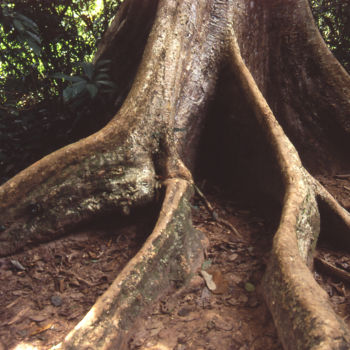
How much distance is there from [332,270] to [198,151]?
66.7 inches

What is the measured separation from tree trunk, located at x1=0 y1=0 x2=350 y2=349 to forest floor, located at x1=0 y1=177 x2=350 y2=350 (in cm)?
14

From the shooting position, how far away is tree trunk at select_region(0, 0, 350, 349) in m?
1.85

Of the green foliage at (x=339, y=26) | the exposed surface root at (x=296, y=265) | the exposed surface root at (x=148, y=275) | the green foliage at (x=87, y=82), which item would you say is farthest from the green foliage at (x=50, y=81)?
the green foliage at (x=339, y=26)

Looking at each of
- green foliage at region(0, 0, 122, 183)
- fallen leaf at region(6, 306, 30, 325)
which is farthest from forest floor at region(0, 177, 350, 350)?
green foliage at region(0, 0, 122, 183)

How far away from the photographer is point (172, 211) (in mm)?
2355

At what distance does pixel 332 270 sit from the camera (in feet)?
7.84

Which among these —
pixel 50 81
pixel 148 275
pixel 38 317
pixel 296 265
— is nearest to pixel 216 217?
pixel 148 275

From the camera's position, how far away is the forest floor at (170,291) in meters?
1.90

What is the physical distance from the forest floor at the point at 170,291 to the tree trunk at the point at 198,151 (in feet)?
0.46

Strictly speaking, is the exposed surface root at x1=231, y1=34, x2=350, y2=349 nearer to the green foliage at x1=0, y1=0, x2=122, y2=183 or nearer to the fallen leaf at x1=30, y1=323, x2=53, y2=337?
the fallen leaf at x1=30, y1=323, x2=53, y2=337

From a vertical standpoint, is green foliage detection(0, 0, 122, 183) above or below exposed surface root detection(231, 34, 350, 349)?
above

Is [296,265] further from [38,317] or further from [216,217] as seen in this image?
[38,317]

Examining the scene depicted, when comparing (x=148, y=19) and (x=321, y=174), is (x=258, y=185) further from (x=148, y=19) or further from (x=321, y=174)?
(x=148, y=19)

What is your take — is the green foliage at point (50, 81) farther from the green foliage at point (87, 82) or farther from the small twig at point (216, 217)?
the small twig at point (216, 217)
